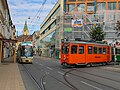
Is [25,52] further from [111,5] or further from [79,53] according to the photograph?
[111,5]

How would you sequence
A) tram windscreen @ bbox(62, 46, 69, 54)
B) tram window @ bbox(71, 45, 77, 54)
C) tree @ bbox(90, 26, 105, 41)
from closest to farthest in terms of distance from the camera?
tram window @ bbox(71, 45, 77, 54) < tram windscreen @ bbox(62, 46, 69, 54) < tree @ bbox(90, 26, 105, 41)

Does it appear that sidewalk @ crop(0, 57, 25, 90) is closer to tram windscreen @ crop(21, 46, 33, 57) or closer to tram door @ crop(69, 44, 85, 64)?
tram door @ crop(69, 44, 85, 64)

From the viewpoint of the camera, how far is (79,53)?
107 ft

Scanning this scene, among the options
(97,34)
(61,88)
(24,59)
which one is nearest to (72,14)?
(97,34)

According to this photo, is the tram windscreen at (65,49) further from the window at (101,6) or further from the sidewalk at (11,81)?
the window at (101,6)

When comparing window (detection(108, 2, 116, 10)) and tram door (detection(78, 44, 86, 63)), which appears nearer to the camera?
tram door (detection(78, 44, 86, 63))

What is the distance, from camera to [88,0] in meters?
84.6

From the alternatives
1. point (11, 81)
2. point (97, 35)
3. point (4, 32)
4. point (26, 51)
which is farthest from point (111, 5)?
point (11, 81)

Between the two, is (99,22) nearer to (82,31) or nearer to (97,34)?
(82,31)

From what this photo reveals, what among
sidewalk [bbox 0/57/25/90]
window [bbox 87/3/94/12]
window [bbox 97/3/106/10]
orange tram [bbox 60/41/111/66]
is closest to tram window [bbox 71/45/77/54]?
orange tram [bbox 60/41/111/66]

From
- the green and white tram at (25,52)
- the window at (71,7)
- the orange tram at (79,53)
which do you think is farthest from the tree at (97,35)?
the window at (71,7)

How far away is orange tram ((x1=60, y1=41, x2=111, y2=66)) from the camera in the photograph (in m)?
31.9

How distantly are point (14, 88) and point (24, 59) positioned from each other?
1160 inches

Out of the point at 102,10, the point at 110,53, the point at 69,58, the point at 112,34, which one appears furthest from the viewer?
the point at 102,10
